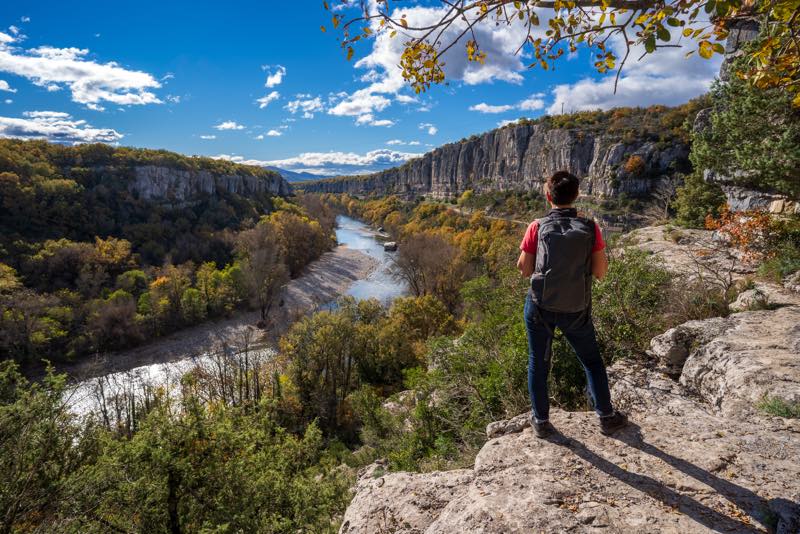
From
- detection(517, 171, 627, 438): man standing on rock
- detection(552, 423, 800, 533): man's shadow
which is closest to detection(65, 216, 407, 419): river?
detection(517, 171, 627, 438): man standing on rock

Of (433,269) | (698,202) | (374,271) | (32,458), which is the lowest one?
(374,271)

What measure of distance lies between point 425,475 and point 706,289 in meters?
5.58

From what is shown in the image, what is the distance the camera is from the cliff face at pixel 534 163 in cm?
4047

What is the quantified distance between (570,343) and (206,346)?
34.1 m

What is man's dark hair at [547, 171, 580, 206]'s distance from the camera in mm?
2881

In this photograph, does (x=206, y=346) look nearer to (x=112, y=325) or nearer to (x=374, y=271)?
(x=112, y=325)

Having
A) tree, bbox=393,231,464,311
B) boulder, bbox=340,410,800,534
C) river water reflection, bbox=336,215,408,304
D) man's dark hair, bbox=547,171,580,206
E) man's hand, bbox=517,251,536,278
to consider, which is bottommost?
river water reflection, bbox=336,215,408,304

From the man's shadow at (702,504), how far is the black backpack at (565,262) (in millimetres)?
1193

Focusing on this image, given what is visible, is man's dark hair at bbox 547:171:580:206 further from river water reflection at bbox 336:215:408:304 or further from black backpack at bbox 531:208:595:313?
river water reflection at bbox 336:215:408:304

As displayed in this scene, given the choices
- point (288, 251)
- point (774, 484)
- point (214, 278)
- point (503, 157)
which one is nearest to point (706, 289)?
point (774, 484)

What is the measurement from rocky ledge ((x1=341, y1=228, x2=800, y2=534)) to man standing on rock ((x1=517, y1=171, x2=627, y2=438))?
34 centimetres

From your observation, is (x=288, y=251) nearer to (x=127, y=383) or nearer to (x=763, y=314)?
(x=127, y=383)

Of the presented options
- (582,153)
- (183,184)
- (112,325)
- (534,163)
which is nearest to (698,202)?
(112,325)

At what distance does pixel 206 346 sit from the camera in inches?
1233
